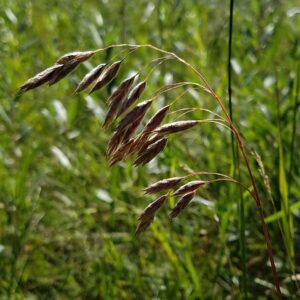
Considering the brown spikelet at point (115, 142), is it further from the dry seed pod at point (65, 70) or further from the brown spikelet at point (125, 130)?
the dry seed pod at point (65, 70)

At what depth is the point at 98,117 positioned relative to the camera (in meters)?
2.15

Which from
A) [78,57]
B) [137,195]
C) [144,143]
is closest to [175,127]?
[144,143]

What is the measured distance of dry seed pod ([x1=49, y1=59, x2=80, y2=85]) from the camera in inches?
37.7

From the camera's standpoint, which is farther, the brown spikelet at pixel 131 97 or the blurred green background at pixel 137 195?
the blurred green background at pixel 137 195

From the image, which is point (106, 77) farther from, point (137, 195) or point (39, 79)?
point (137, 195)

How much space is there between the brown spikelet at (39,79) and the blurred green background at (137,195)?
0.46 metres

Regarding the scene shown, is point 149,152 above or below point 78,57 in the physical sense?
below

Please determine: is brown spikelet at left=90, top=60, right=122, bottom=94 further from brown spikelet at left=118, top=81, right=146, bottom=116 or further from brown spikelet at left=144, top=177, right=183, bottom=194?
brown spikelet at left=144, top=177, right=183, bottom=194

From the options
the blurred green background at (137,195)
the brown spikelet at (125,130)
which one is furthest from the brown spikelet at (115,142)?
the blurred green background at (137,195)

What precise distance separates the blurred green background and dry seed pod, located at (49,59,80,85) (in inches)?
18.1

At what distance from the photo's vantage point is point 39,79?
0.96 meters

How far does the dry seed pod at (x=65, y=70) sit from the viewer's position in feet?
3.14

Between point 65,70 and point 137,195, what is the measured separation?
1097 mm

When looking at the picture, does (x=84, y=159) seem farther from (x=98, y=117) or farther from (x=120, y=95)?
(x=120, y=95)
